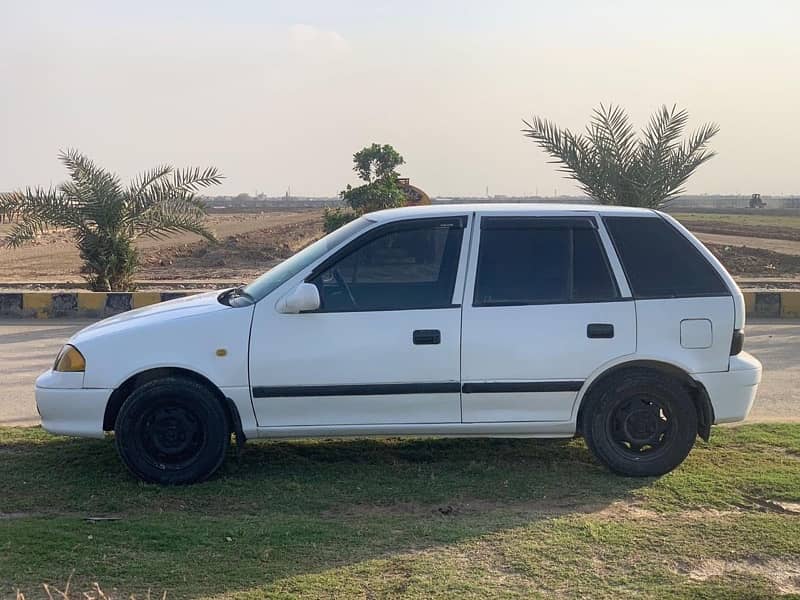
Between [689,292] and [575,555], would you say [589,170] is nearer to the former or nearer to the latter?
[689,292]

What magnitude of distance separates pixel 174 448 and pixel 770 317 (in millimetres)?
10204

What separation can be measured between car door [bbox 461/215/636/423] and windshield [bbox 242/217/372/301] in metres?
0.86

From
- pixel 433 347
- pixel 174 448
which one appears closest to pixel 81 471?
pixel 174 448

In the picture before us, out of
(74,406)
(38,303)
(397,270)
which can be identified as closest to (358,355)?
(397,270)

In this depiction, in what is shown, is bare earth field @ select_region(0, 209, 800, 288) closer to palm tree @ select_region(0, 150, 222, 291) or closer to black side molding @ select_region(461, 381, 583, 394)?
palm tree @ select_region(0, 150, 222, 291)

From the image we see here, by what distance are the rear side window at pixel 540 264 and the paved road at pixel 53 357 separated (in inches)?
96.4

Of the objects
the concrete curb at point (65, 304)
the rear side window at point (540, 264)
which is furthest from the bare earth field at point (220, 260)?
the rear side window at point (540, 264)

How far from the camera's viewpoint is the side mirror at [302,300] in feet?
16.3

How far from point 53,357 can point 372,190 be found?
11.0m

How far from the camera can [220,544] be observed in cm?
411

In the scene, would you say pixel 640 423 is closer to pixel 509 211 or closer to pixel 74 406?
pixel 509 211

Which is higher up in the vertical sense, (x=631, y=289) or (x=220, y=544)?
(x=631, y=289)

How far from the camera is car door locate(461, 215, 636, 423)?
16.7 ft

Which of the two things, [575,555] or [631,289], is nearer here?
[575,555]
